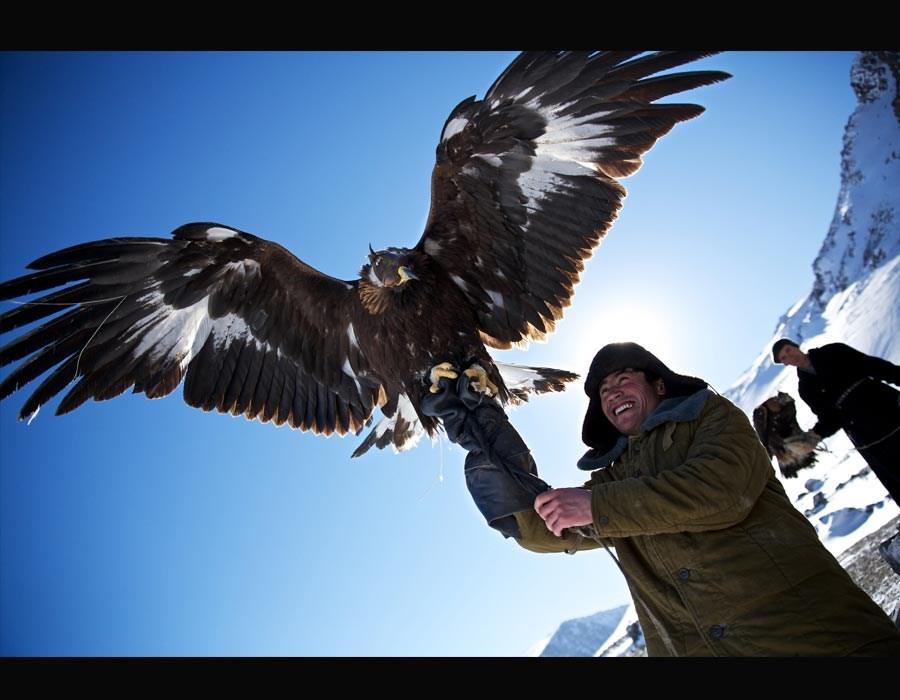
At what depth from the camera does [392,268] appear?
4711 millimetres

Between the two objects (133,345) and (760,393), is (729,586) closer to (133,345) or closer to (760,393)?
(133,345)

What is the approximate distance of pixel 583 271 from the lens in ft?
15.8

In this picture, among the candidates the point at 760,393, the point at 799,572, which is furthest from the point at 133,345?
the point at 760,393

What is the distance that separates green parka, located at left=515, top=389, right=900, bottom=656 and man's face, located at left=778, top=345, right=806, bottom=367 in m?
2.72

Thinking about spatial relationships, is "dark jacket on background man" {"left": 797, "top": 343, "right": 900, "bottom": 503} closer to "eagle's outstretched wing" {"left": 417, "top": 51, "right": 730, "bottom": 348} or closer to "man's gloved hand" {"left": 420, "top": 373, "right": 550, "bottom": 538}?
"eagle's outstretched wing" {"left": 417, "top": 51, "right": 730, "bottom": 348}

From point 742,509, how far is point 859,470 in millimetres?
29720

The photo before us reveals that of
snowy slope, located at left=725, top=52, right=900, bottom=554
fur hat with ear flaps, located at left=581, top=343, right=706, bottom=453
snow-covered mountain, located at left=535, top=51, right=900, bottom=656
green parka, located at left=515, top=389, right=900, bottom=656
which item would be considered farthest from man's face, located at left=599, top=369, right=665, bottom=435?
snowy slope, located at left=725, top=52, right=900, bottom=554

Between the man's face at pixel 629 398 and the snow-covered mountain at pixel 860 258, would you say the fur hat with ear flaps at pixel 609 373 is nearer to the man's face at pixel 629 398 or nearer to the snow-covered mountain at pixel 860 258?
the man's face at pixel 629 398

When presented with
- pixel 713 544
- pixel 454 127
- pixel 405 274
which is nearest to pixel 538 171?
pixel 454 127

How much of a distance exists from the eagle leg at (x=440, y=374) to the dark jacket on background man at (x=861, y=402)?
8.74 feet

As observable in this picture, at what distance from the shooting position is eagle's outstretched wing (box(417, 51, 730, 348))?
4.43 meters

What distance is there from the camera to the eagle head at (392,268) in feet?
15.5

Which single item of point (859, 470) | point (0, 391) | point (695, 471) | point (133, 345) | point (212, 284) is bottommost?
point (859, 470)
